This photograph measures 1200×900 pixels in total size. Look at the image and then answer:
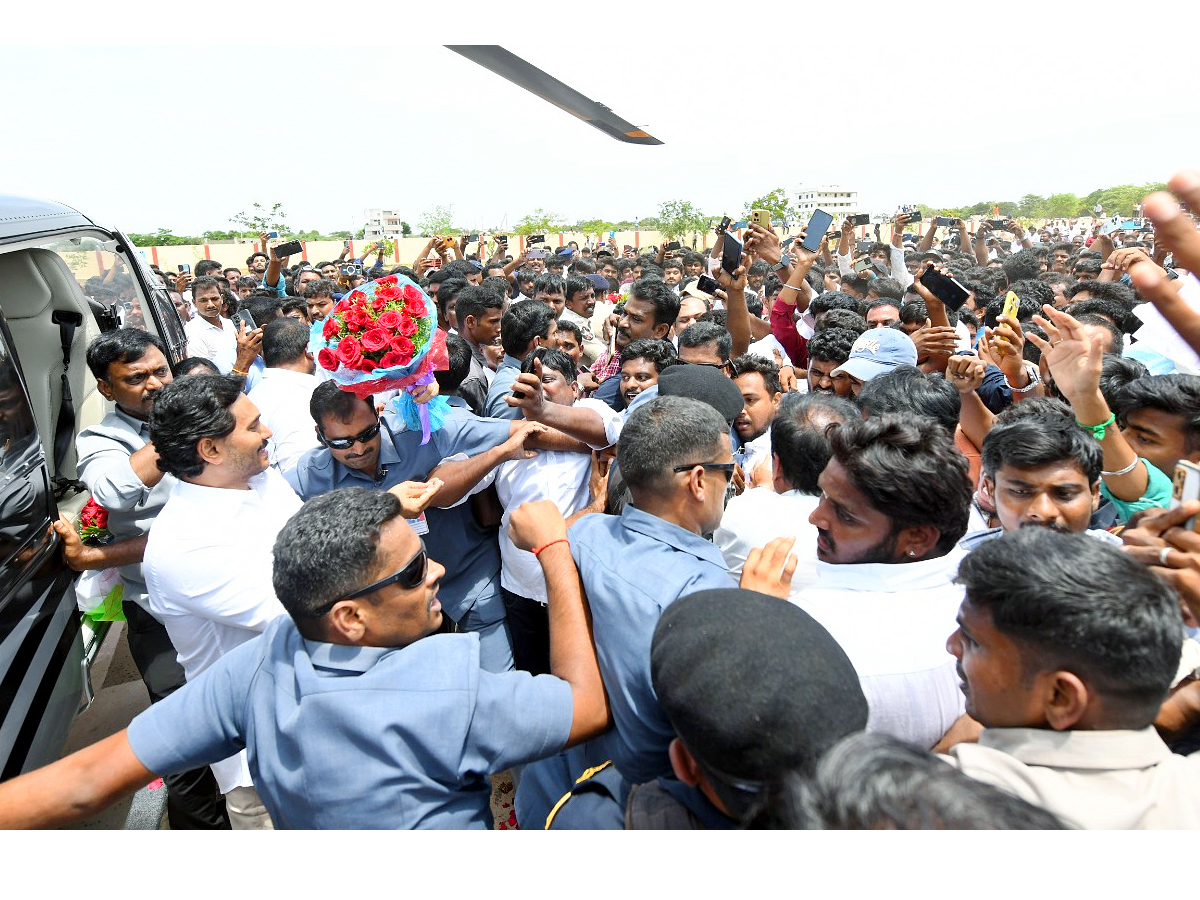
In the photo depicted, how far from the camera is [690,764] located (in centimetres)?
128

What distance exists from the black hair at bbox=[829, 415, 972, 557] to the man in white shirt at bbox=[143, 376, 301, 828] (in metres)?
1.71

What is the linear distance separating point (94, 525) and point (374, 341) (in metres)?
1.42

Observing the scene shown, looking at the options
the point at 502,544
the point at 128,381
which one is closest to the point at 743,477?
the point at 502,544

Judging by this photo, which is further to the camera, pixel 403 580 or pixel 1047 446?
pixel 1047 446

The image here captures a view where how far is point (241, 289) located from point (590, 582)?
11168 mm

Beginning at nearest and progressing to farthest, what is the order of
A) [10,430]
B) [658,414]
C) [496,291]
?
[658,414]
[10,430]
[496,291]

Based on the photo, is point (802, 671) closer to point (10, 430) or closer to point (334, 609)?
point (334, 609)

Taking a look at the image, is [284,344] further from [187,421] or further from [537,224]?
[537,224]

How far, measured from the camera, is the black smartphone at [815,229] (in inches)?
213

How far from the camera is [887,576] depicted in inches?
69.4

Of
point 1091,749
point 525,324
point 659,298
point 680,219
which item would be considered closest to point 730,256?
point 659,298

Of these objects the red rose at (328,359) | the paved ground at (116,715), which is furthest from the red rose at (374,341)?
the paved ground at (116,715)

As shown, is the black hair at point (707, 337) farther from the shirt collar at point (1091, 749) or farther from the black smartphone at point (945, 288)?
the shirt collar at point (1091, 749)

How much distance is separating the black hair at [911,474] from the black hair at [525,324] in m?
2.15
